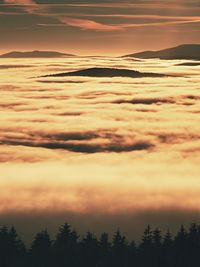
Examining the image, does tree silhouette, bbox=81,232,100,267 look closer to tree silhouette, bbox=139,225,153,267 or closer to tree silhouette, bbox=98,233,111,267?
tree silhouette, bbox=98,233,111,267

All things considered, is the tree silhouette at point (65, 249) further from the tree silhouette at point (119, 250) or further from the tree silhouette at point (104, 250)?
the tree silhouette at point (119, 250)

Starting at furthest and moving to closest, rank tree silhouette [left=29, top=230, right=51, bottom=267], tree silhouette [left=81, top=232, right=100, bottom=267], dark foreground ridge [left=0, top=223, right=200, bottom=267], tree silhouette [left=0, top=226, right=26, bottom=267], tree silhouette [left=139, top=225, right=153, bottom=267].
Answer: tree silhouette [left=139, top=225, right=153, bottom=267]
tree silhouette [left=81, top=232, right=100, bottom=267]
dark foreground ridge [left=0, top=223, right=200, bottom=267]
tree silhouette [left=0, top=226, right=26, bottom=267]
tree silhouette [left=29, top=230, right=51, bottom=267]

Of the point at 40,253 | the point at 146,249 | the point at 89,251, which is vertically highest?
the point at 146,249

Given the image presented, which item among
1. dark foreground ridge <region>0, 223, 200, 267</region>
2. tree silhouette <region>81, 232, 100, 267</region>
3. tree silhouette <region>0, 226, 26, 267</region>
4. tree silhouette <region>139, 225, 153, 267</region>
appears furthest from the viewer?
tree silhouette <region>139, 225, 153, 267</region>

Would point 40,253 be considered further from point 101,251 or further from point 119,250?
point 119,250

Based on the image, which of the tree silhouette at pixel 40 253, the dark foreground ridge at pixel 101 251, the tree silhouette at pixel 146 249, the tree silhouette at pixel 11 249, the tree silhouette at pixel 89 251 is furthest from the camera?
the tree silhouette at pixel 146 249

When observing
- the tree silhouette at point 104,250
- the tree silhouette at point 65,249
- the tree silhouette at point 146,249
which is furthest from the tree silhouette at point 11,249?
the tree silhouette at point 146,249

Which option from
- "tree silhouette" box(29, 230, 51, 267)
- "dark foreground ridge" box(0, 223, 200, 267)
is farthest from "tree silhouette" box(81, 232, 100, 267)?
"tree silhouette" box(29, 230, 51, 267)

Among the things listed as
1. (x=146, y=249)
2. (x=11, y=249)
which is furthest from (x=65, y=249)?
(x=146, y=249)

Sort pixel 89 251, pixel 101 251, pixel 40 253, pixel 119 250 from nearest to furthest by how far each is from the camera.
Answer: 1. pixel 40 253
2. pixel 119 250
3. pixel 89 251
4. pixel 101 251
